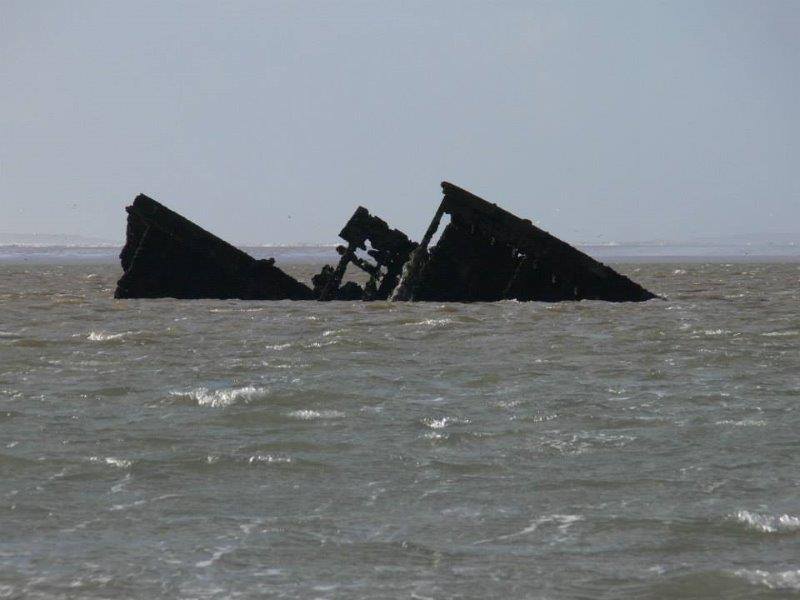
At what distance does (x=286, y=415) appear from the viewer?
34.4 feet

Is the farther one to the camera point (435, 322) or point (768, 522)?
point (435, 322)

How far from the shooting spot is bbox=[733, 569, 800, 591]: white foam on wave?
5.82 metres

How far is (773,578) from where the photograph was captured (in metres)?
5.95

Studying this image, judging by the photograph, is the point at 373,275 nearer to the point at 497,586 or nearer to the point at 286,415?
the point at 286,415

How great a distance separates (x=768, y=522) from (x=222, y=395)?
18.7 ft

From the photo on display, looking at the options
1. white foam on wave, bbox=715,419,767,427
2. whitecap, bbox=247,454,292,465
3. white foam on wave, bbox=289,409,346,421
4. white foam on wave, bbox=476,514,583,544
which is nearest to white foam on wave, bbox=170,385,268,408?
white foam on wave, bbox=289,409,346,421

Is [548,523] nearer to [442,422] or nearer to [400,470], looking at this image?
[400,470]

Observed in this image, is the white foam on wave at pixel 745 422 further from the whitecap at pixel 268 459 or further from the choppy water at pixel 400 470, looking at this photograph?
A: the whitecap at pixel 268 459

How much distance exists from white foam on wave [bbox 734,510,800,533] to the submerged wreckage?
15741mm

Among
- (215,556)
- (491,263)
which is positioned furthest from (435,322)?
(215,556)

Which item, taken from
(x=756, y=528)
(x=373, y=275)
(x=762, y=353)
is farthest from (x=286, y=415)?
(x=373, y=275)

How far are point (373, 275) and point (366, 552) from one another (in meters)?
19.4

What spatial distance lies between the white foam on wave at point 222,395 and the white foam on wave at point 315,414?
0.73 metres

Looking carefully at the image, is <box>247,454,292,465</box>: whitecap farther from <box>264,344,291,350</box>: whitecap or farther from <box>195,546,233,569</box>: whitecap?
<box>264,344,291,350</box>: whitecap
